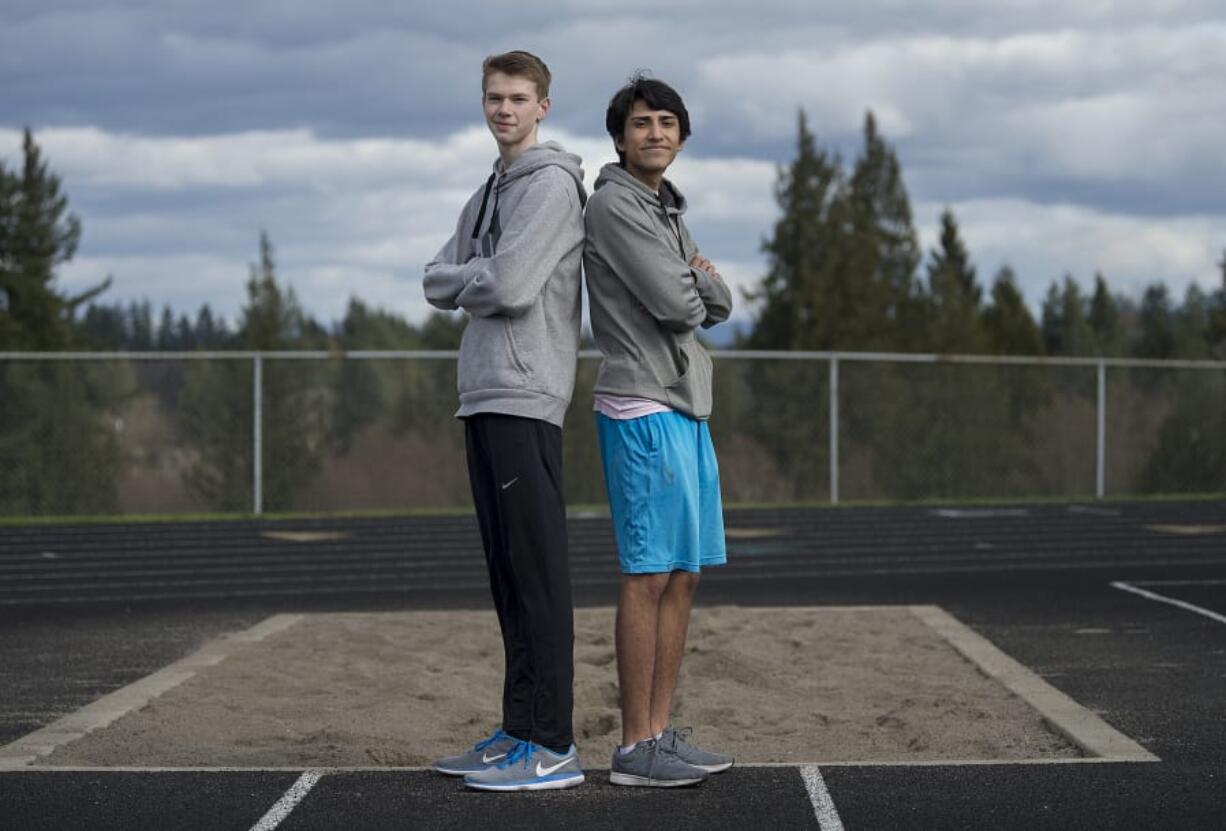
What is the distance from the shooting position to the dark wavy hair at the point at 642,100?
5.22 m

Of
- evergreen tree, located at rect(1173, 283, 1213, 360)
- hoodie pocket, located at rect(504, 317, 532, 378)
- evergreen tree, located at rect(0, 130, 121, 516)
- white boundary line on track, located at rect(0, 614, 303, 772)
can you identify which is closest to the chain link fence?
evergreen tree, located at rect(0, 130, 121, 516)

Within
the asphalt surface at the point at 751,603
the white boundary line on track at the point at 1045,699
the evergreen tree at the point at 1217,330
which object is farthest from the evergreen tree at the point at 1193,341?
the white boundary line on track at the point at 1045,699

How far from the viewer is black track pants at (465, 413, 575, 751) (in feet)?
16.9

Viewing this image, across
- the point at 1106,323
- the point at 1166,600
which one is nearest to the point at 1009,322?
the point at 1106,323

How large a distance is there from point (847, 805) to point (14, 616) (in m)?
8.03

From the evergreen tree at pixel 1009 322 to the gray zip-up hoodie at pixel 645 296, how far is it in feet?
158

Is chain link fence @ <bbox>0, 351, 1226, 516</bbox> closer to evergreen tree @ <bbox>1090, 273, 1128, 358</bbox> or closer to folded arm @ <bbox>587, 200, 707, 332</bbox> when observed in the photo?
folded arm @ <bbox>587, 200, 707, 332</bbox>

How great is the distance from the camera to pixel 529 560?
5219 mm

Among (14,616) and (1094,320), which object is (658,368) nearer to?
(14,616)

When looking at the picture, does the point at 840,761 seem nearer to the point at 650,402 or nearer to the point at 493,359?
the point at 650,402

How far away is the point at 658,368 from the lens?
522cm

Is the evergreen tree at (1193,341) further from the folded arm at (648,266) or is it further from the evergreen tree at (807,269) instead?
the folded arm at (648,266)

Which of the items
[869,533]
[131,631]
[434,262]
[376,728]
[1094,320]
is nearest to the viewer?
[434,262]

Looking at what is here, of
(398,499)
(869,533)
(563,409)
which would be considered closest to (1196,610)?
(563,409)
